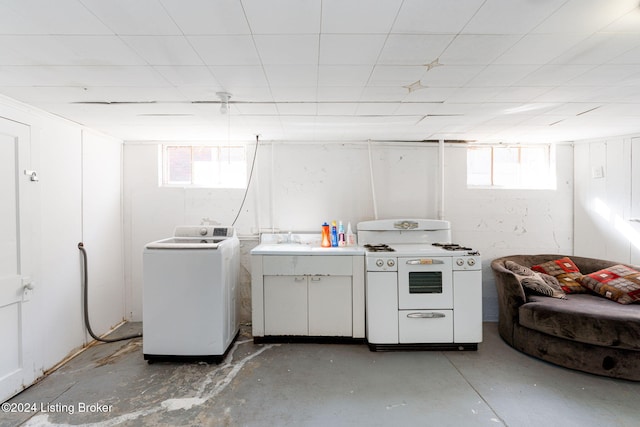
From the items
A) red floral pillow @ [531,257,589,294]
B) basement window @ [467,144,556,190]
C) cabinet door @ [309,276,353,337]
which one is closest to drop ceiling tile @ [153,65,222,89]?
cabinet door @ [309,276,353,337]

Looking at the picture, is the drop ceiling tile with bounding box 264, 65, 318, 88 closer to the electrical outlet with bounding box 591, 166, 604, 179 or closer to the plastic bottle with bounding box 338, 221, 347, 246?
the plastic bottle with bounding box 338, 221, 347, 246

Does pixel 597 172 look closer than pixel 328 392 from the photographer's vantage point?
No

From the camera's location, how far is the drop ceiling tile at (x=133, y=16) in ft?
4.01

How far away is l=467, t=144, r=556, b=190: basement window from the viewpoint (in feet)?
13.1

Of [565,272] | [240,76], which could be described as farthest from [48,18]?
[565,272]

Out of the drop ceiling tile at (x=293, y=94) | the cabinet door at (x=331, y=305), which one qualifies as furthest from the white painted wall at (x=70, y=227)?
the cabinet door at (x=331, y=305)

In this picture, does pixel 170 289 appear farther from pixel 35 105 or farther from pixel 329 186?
pixel 329 186

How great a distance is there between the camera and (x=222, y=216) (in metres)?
3.81

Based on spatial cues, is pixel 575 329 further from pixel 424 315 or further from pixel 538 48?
pixel 538 48

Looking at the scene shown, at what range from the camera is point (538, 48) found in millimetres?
1577

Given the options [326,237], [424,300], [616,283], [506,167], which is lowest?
[424,300]

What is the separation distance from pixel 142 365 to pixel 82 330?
2.91 ft

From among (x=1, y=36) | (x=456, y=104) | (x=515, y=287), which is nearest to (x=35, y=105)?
(x=1, y=36)

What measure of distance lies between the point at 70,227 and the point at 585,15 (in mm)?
4018
